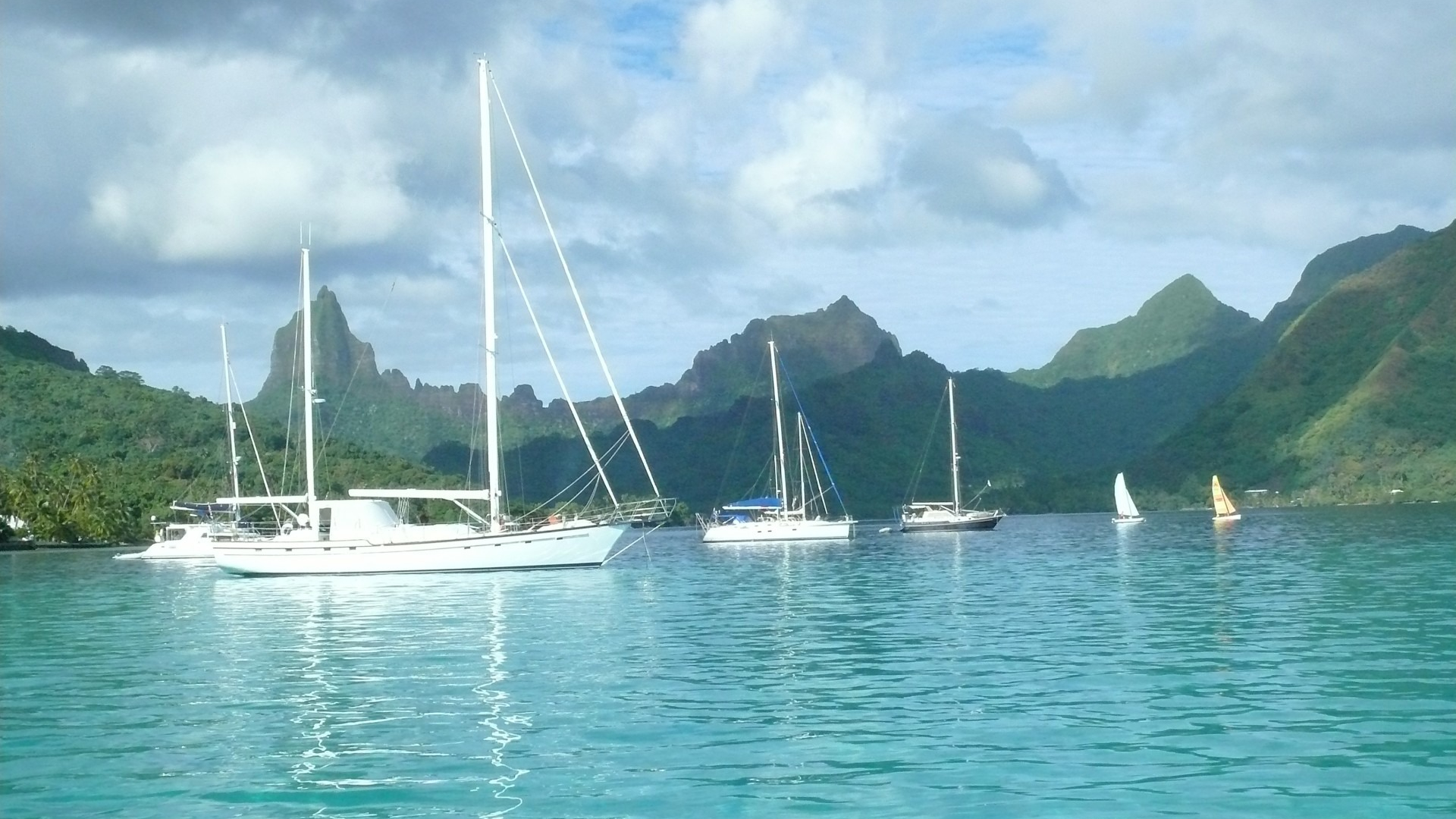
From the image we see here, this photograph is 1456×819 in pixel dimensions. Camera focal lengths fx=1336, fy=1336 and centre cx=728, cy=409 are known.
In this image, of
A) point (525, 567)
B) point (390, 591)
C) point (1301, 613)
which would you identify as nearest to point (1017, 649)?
point (1301, 613)

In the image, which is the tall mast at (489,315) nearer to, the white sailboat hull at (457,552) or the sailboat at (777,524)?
the white sailboat hull at (457,552)

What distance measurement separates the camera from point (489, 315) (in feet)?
148

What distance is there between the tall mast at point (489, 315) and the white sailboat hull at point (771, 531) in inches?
1657

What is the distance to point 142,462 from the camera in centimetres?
12875

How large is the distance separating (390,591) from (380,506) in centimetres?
956

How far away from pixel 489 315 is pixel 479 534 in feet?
24.1

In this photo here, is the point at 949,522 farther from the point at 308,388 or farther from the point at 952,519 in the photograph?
the point at 308,388

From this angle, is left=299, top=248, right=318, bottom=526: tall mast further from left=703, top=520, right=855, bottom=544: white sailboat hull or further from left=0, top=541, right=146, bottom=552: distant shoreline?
left=0, top=541, right=146, bottom=552: distant shoreline

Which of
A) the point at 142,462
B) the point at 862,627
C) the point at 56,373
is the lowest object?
the point at 862,627

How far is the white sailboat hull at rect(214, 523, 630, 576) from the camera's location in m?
44.8

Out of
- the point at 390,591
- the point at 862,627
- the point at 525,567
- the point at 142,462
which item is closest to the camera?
the point at 862,627

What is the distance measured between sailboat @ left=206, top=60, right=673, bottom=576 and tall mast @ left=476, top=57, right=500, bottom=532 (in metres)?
0.03

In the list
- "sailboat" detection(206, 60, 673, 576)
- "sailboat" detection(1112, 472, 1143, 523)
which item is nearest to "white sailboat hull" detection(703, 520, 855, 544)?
"sailboat" detection(206, 60, 673, 576)

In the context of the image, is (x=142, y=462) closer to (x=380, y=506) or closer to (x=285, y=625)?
(x=380, y=506)
